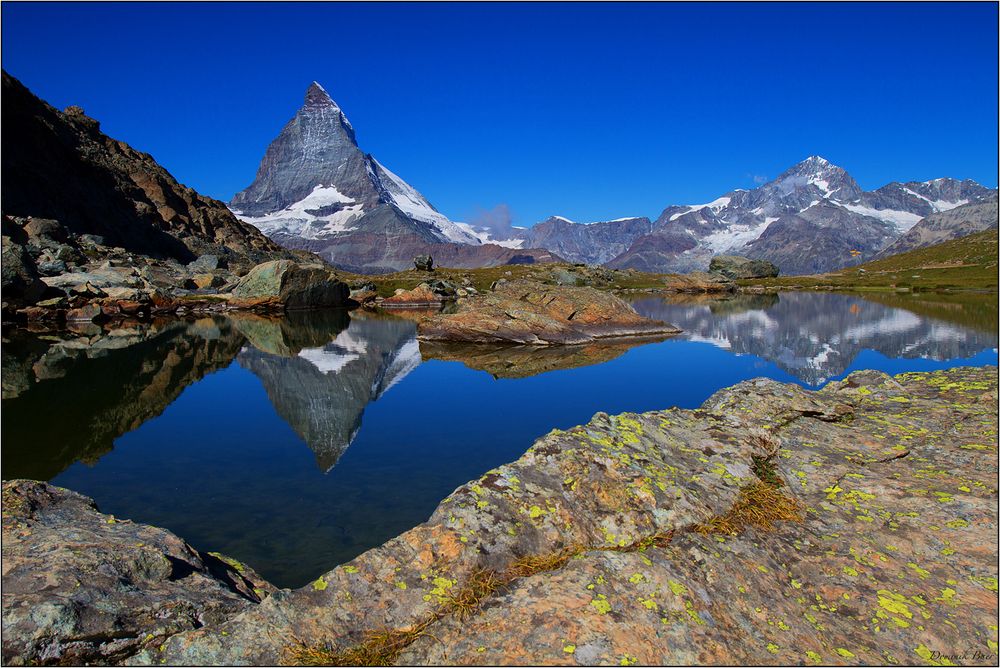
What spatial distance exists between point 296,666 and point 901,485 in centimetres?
885

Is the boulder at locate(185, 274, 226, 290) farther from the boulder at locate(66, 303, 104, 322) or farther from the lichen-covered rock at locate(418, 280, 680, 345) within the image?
the lichen-covered rock at locate(418, 280, 680, 345)

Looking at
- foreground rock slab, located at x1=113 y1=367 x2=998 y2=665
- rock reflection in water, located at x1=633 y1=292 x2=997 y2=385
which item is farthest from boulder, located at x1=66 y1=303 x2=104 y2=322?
foreground rock slab, located at x1=113 y1=367 x2=998 y2=665

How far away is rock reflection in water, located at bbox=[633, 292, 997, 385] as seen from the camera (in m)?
38.4

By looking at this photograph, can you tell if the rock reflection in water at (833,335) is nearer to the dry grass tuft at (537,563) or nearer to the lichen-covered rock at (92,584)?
the dry grass tuft at (537,563)

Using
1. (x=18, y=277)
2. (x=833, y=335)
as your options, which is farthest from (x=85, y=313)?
(x=833, y=335)

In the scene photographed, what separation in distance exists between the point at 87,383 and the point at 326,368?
12863mm

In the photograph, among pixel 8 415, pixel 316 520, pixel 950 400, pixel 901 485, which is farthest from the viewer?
pixel 8 415

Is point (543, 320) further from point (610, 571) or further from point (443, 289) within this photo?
point (443, 289)

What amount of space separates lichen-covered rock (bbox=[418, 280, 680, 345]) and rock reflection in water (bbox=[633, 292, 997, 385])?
633 centimetres

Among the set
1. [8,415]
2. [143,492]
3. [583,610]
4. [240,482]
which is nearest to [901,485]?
[583,610]

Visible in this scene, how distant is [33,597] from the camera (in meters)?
6.15

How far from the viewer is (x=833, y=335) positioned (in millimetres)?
52688

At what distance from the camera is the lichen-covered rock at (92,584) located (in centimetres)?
576

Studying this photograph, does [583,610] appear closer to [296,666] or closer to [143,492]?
[296,666]
